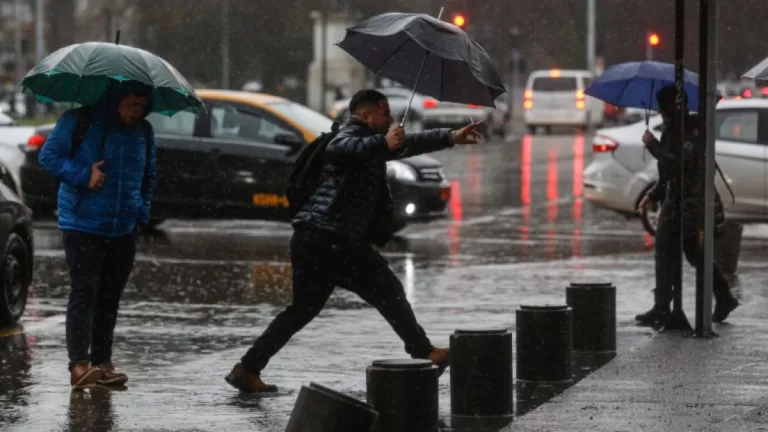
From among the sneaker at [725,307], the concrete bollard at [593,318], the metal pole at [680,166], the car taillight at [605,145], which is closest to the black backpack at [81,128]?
the concrete bollard at [593,318]

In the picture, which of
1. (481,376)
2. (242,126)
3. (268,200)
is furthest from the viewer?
(242,126)

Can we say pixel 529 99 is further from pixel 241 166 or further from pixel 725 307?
pixel 725 307

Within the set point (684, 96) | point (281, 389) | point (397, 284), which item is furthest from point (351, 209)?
point (684, 96)

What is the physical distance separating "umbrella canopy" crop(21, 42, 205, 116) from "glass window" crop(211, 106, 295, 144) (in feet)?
26.7

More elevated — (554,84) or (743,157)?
(554,84)

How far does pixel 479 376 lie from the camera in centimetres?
818

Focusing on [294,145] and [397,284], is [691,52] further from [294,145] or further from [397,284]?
[397,284]

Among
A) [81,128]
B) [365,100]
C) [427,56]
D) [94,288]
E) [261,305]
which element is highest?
[427,56]

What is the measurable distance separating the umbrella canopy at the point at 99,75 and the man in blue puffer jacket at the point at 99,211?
171 millimetres

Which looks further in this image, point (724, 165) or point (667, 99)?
point (724, 165)

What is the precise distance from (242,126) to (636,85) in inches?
254

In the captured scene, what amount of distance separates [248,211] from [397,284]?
8.97 m

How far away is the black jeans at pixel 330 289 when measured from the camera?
8672mm

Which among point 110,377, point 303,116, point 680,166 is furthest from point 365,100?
point 303,116
